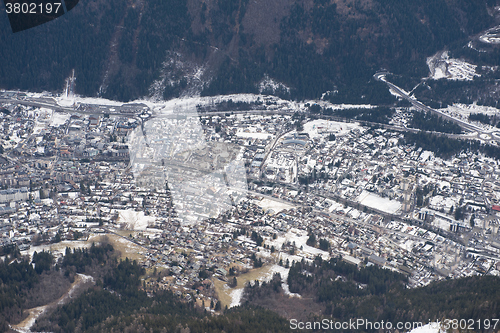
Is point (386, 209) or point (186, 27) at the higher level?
point (186, 27)

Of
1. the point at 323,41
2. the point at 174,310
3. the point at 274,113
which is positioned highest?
the point at 323,41

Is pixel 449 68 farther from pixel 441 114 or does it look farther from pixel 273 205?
pixel 273 205

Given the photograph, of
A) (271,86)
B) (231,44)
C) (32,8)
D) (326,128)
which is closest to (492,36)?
(326,128)

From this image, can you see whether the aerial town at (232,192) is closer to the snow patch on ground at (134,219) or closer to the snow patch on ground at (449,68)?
the snow patch on ground at (134,219)

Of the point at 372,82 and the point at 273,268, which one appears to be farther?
the point at 372,82

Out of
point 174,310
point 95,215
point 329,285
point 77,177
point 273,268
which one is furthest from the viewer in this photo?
point 77,177

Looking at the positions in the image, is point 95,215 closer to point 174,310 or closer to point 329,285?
point 174,310

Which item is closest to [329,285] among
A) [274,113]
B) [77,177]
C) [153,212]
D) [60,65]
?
[153,212]
